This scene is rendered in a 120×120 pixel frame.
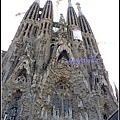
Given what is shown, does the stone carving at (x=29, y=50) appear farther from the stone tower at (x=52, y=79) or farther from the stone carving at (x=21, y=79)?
the stone carving at (x=21, y=79)

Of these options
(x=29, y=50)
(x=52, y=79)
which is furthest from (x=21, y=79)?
(x=29, y=50)

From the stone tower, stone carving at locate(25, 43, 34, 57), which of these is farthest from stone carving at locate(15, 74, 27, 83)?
stone carving at locate(25, 43, 34, 57)

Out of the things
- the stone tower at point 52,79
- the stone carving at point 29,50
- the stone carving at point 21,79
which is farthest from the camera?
the stone carving at point 29,50

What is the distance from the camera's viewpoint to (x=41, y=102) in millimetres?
16938

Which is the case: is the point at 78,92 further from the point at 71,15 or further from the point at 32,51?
the point at 71,15

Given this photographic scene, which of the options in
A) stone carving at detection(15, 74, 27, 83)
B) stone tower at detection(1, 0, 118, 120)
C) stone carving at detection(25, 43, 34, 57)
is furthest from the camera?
stone carving at detection(25, 43, 34, 57)

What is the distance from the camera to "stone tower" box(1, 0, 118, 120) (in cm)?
1683

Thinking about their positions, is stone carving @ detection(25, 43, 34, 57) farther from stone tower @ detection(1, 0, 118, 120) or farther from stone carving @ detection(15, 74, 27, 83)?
stone carving @ detection(15, 74, 27, 83)

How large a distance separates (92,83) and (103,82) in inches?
51.5

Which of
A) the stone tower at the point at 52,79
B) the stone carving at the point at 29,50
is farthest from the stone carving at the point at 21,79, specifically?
the stone carving at the point at 29,50

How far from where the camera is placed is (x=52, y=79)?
19641mm

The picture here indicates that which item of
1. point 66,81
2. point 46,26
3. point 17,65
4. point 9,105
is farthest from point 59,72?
point 46,26

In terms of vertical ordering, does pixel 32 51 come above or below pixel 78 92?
above

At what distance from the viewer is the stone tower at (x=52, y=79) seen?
16.8 metres
